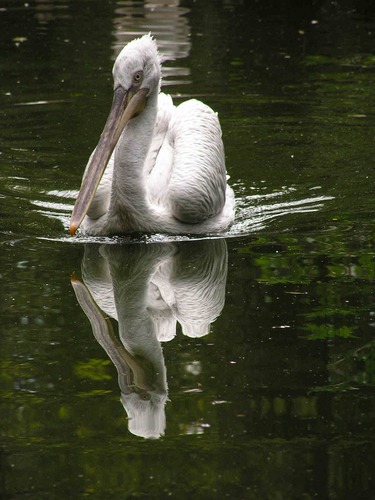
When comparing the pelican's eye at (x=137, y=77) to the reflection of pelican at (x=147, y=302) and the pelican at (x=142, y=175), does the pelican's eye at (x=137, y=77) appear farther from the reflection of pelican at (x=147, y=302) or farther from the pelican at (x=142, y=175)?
the reflection of pelican at (x=147, y=302)

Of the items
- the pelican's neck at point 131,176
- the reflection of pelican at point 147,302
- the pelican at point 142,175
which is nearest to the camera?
the reflection of pelican at point 147,302

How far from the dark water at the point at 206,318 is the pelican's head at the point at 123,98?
0.40 m

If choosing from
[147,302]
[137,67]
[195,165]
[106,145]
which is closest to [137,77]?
[137,67]

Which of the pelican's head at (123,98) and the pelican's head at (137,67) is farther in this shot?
the pelican's head at (137,67)

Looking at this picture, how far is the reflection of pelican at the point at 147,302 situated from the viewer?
15.3 ft

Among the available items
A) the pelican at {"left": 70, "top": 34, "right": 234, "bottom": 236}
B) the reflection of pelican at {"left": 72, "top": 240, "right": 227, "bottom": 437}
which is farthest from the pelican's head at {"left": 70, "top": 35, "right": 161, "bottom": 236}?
the reflection of pelican at {"left": 72, "top": 240, "right": 227, "bottom": 437}

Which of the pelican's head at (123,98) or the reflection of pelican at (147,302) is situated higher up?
the pelican's head at (123,98)

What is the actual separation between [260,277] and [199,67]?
6317 millimetres

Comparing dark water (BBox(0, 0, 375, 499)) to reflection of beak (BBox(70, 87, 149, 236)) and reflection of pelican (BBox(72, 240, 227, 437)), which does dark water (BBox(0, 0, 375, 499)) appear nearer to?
reflection of pelican (BBox(72, 240, 227, 437))

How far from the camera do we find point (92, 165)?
252 inches

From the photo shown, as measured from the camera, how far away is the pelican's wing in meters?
6.69

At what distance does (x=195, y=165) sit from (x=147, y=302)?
54.6 inches

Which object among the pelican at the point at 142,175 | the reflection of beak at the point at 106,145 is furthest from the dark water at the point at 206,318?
the reflection of beak at the point at 106,145

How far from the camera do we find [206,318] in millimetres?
5488
